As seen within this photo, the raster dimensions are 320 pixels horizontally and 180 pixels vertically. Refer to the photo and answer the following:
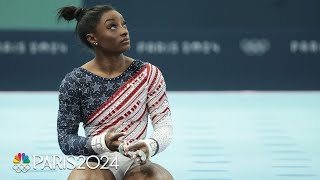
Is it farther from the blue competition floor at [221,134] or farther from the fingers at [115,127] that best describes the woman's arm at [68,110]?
the blue competition floor at [221,134]

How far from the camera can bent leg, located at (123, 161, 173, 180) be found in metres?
2.96

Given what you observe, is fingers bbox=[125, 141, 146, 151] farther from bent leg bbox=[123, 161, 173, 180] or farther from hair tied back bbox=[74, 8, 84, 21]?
hair tied back bbox=[74, 8, 84, 21]

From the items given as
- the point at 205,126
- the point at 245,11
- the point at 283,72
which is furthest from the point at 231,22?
the point at 205,126

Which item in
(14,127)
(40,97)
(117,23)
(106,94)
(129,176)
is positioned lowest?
(40,97)

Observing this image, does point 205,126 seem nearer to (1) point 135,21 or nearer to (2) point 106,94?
(1) point 135,21

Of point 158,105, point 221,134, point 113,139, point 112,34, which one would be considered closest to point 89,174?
point 113,139

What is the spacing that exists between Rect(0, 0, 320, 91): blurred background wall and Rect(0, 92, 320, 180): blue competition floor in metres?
0.26

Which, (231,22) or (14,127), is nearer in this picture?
(14,127)

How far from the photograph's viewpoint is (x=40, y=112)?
7.04 m

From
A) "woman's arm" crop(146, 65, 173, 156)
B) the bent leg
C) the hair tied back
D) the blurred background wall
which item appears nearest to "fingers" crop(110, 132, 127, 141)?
the bent leg

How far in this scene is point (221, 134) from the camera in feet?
19.4

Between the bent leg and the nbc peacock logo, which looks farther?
the nbc peacock logo

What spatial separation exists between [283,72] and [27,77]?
2.70 metres

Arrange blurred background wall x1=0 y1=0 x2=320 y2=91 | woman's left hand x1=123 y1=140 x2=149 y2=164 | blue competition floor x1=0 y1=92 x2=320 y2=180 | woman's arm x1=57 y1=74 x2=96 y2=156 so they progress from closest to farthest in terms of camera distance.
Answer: woman's left hand x1=123 y1=140 x2=149 y2=164, woman's arm x1=57 y1=74 x2=96 y2=156, blue competition floor x1=0 y1=92 x2=320 y2=180, blurred background wall x1=0 y1=0 x2=320 y2=91
